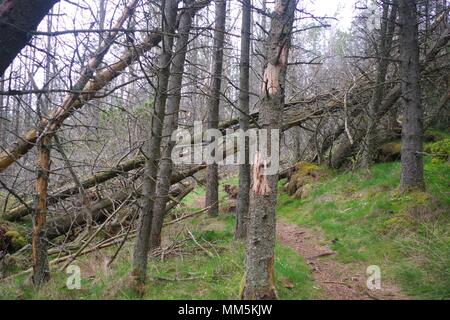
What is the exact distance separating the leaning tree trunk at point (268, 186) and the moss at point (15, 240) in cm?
565

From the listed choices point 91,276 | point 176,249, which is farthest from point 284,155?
point 91,276

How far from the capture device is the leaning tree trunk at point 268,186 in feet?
15.0

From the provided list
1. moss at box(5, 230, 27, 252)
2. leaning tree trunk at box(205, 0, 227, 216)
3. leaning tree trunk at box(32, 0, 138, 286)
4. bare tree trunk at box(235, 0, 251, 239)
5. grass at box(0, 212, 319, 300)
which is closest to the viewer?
grass at box(0, 212, 319, 300)

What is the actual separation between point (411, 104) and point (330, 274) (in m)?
4.48

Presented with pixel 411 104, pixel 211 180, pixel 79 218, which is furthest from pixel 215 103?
pixel 411 104

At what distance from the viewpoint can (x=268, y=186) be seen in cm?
456

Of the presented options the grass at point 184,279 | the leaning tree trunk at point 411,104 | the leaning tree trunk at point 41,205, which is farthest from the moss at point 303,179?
the leaning tree trunk at point 41,205

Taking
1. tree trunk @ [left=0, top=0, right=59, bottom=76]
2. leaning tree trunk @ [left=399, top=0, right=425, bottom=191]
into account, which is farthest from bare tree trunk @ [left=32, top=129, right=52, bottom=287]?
leaning tree trunk @ [left=399, top=0, right=425, bottom=191]

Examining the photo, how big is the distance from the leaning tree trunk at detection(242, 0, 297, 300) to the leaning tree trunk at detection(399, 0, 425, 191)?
4790 mm

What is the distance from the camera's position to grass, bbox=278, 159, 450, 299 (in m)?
5.42

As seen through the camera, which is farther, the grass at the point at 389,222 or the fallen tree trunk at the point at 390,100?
the fallen tree trunk at the point at 390,100

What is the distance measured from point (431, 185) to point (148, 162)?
6453 mm

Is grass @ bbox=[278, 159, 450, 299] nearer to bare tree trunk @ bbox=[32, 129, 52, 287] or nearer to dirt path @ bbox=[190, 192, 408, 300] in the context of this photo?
dirt path @ bbox=[190, 192, 408, 300]

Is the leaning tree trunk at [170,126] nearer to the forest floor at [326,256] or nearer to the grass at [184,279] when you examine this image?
the forest floor at [326,256]
